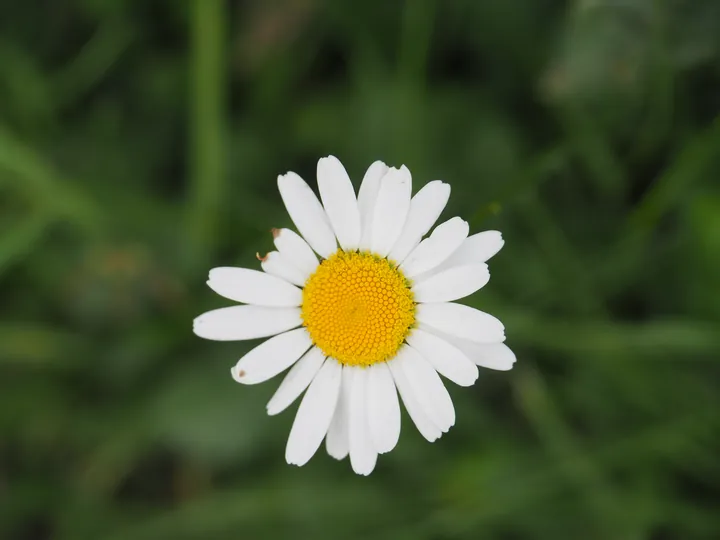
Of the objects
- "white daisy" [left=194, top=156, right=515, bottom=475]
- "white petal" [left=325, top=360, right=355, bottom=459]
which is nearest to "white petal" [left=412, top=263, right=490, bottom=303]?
"white daisy" [left=194, top=156, right=515, bottom=475]

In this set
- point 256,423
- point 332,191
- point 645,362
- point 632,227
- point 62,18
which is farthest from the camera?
point 62,18

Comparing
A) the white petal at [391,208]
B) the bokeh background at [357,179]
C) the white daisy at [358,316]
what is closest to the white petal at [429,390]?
the white daisy at [358,316]

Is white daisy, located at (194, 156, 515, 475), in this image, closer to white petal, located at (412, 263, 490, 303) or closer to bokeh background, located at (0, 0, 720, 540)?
white petal, located at (412, 263, 490, 303)

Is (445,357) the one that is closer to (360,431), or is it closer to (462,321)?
(462,321)

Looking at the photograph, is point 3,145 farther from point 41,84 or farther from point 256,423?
point 256,423

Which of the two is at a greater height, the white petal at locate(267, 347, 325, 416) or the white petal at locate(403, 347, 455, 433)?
the white petal at locate(267, 347, 325, 416)

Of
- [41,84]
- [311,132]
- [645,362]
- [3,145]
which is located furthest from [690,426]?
[41,84]
